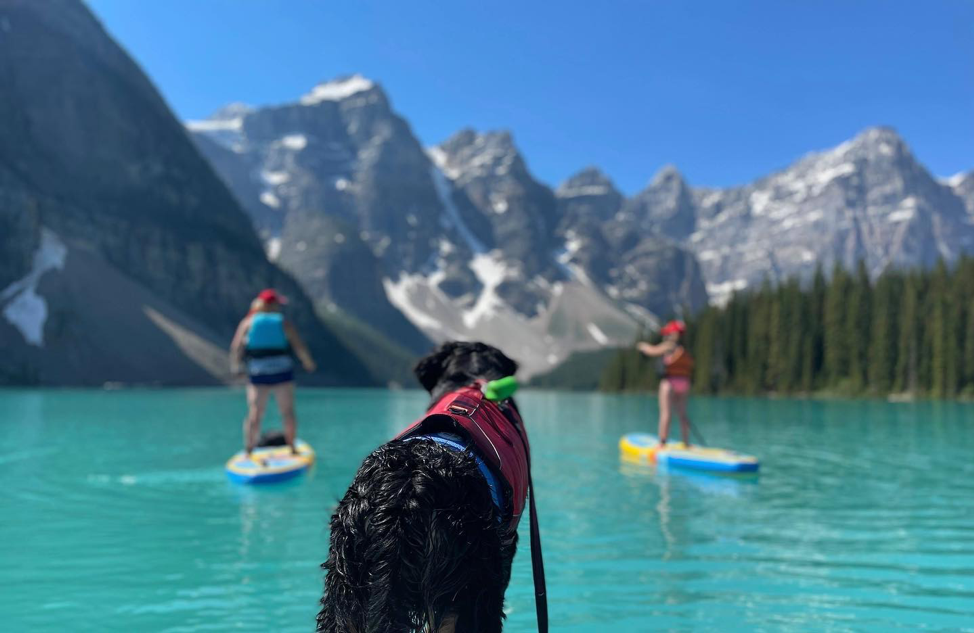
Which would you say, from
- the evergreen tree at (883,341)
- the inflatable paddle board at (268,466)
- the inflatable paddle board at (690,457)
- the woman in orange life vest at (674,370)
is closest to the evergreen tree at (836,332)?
the evergreen tree at (883,341)

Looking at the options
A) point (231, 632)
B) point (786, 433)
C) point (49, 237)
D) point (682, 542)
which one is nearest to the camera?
point (231, 632)

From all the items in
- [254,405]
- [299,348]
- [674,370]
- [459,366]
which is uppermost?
[299,348]

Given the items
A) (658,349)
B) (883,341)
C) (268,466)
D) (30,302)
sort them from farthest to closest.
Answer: (30,302)
(883,341)
(658,349)
(268,466)

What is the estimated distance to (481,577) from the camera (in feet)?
10.2

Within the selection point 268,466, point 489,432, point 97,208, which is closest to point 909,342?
point 268,466

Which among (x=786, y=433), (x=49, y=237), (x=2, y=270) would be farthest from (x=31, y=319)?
(x=786, y=433)

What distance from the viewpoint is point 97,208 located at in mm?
154625

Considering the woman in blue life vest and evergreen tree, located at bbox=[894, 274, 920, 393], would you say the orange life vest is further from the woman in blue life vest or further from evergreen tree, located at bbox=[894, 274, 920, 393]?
evergreen tree, located at bbox=[894, 274, 920, 393]

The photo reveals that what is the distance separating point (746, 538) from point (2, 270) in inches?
5531

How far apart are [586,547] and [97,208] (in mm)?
173715

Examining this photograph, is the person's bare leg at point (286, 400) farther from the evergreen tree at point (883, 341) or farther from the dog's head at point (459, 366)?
the evergreen tree at point (883, 341)

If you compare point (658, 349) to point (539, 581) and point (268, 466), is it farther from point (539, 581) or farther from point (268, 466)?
point (539, 581)

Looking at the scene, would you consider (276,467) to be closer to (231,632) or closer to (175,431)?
(231,632)

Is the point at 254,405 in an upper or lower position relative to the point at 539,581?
upper
